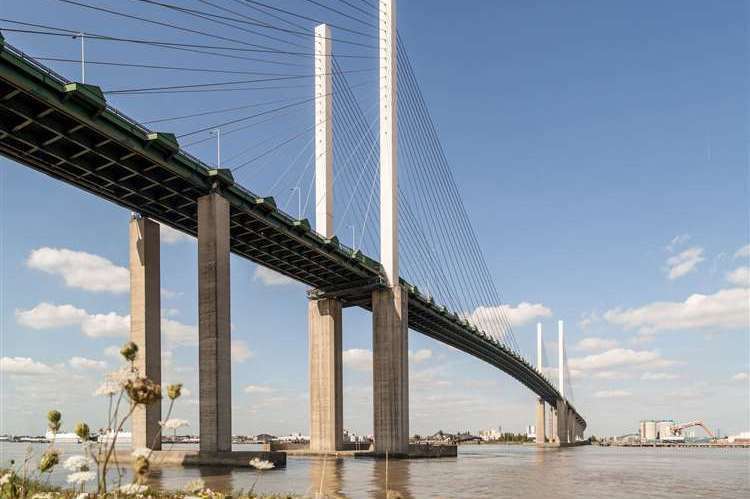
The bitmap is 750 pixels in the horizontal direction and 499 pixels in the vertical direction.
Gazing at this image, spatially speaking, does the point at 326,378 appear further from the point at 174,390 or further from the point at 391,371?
the point at 174,390

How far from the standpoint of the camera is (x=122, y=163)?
44719mm

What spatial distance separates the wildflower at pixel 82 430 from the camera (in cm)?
432

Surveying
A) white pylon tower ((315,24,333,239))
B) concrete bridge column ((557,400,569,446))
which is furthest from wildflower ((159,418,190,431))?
concrete bridge column ((557,400,569,446))

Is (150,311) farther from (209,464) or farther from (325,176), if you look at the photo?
(325,176)

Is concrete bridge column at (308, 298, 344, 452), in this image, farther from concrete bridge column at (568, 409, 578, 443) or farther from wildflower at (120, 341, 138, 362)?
concrete bridge column at (568, 409, 578, 443)

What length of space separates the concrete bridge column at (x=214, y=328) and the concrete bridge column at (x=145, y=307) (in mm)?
4732

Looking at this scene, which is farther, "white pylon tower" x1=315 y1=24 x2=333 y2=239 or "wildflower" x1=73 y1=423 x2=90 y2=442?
"white pylon tower" x1=315 y1=24 x2=333 y2=239

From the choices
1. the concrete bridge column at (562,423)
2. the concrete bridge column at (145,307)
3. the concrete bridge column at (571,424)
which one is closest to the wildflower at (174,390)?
the concrete bridge column at (145,307)

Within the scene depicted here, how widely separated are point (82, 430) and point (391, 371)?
2599 inches

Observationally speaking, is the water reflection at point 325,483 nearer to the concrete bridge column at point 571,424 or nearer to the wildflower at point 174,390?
the wildflower at point 174,390

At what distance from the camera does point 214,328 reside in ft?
152

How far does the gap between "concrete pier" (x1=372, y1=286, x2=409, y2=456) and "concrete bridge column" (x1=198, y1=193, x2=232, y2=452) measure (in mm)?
24793

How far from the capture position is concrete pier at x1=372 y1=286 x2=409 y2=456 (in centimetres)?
6900

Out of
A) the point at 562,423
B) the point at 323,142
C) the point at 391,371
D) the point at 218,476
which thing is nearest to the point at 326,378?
the point at 391,371
